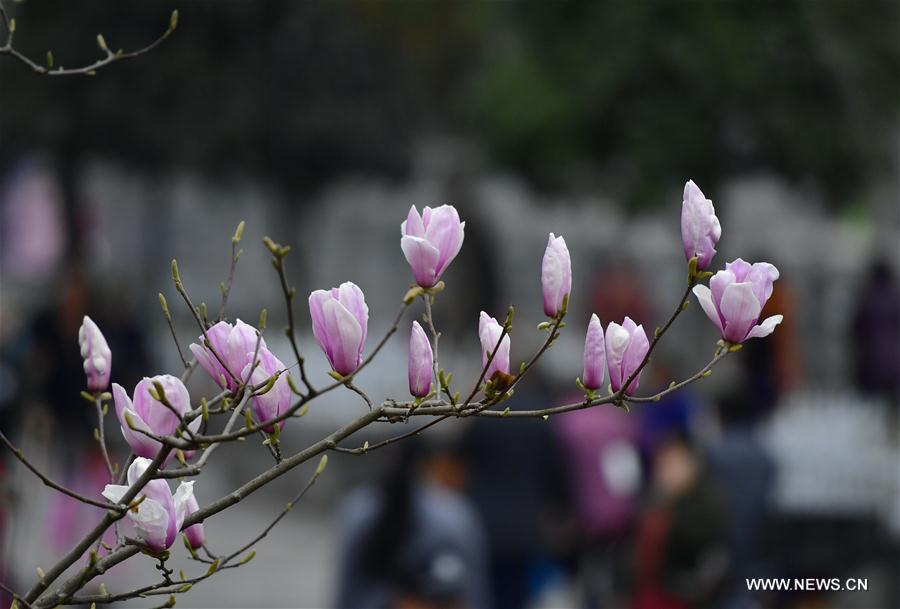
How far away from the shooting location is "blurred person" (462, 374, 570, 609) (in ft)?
21.9

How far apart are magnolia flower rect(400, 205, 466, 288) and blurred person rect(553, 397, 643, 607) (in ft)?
18.0

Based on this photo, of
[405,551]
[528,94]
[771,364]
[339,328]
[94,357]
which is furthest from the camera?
[528,94]

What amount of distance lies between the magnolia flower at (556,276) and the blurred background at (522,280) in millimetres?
1147

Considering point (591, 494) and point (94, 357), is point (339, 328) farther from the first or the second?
point (591, 494)

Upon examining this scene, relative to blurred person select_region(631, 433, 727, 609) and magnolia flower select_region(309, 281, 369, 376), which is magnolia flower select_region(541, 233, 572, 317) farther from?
blurred person select_region(631, 433, 727, 609)

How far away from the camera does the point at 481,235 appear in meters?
10.8

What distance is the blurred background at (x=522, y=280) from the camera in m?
6.44

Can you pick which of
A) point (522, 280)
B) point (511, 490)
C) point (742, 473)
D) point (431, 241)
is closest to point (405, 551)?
point (511, 490)

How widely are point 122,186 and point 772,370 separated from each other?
60.4ft

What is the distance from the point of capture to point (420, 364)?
1.70 m

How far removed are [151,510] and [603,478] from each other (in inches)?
226

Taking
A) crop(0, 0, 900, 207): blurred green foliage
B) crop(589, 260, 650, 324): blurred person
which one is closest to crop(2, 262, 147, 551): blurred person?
crop(589, 260, 650, 324): blurred person

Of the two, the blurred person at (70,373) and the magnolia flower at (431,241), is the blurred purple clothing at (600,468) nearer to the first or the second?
the blurred person at (70,373)

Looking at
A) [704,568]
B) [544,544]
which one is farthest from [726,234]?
[704,568]
